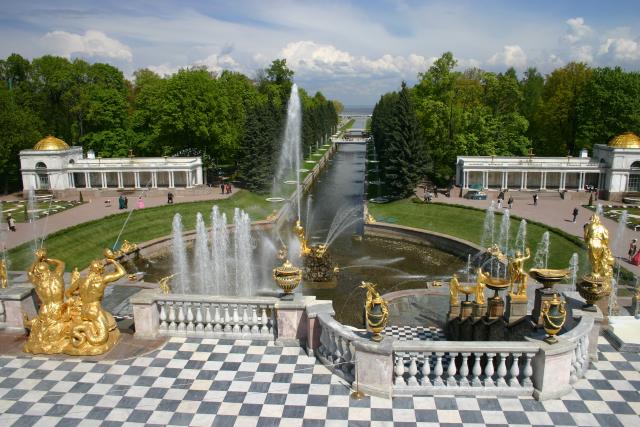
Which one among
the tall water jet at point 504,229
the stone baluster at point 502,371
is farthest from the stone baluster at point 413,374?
the tall water jet at point 504,229

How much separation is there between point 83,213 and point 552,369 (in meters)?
39.0

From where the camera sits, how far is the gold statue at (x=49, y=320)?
11.7 meters

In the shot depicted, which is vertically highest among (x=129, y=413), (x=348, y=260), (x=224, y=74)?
(x=224, y=74)

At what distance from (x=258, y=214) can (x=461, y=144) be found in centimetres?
2259

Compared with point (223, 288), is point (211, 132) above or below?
above

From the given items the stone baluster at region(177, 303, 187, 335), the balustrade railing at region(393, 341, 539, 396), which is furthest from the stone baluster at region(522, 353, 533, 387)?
the stone baluster at region(177, 303, 187, 335)

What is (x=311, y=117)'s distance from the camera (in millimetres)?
87750

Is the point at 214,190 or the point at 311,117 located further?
the point at 311,117

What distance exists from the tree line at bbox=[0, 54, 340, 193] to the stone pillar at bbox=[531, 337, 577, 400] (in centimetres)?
4407

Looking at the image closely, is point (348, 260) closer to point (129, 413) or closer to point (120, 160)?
point (129, 413)

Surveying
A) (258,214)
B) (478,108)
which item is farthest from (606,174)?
(258,214)

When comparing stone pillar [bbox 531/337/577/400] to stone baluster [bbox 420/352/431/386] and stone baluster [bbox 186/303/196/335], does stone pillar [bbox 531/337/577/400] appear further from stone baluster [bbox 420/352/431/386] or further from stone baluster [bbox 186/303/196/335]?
stone baluster [bbox 186/303/196/335]

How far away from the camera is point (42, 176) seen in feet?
165

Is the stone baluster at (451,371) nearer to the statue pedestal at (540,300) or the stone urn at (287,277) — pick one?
the statue pedestal at (540,300)
